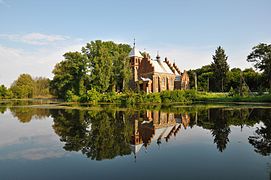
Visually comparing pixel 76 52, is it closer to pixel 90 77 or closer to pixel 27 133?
pixel 90 77

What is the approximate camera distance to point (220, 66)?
56.0 metres

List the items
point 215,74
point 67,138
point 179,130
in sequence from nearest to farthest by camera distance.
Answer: point 67,138 < point 179,130 < point 215,74

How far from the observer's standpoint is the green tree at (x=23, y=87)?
274 ft

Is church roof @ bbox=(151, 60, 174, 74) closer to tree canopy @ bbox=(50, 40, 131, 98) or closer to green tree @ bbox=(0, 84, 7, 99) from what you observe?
tree canopy @ bbox=(50, 40, 131, 98)

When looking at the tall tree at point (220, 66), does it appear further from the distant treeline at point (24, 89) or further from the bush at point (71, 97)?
the distant treeline at point (24, 89)

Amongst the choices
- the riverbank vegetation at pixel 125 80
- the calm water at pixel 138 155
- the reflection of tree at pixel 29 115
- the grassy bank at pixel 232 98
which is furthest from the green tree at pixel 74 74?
the calm water at pixel 138 155

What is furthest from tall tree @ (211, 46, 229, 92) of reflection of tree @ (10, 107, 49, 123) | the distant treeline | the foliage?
the foliage

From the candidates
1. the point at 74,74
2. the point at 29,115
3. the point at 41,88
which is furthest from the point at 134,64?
the point at 41,88

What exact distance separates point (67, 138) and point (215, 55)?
54.0 meters

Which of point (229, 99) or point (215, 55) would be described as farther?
point (215, 55)

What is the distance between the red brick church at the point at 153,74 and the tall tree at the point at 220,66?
7945 millimetres

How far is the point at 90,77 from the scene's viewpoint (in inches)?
1870

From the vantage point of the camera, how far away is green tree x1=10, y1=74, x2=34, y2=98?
83.6 m

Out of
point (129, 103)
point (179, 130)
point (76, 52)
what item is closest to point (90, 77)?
point (76, 52)
